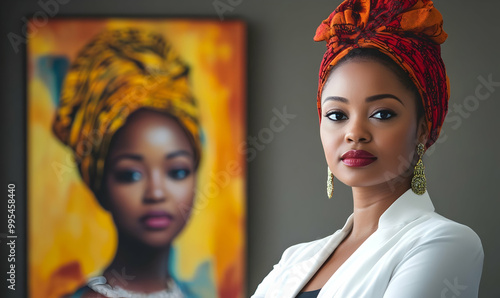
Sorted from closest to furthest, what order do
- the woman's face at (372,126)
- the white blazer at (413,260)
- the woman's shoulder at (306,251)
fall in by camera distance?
the white blazer at (413,260)
the woman's face at (372,126)
the woman's shoulder at (306,251)

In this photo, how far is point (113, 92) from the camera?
8.01ft

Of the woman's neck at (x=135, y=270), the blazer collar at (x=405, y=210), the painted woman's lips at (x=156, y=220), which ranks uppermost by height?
the blazer collar at (x=405, y=210)

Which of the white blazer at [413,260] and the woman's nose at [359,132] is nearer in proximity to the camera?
the white blazer at [413,260]

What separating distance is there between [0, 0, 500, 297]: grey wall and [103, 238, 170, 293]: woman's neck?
0.40m

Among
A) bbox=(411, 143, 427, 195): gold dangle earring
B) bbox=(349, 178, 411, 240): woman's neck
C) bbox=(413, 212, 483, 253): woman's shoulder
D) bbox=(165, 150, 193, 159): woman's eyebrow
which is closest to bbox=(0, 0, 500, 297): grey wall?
bbox=(165, 150, 193, 159): woman's eyebrow

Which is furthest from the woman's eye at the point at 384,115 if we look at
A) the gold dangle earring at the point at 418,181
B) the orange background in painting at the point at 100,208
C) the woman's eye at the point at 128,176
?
the woman's eye at the point at 128,176

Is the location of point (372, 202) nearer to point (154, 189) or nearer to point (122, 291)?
point (154, 189)

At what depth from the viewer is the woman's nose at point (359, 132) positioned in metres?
1.05

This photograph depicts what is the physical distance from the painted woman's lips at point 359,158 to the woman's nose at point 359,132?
0.07 ft

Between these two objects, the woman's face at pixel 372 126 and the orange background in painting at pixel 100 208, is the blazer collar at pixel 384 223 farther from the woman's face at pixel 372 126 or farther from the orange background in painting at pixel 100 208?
the orange background in painting at pixel 100 208

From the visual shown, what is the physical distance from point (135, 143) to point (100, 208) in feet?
1.03

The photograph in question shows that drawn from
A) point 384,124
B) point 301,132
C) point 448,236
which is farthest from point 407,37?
point 301,132
